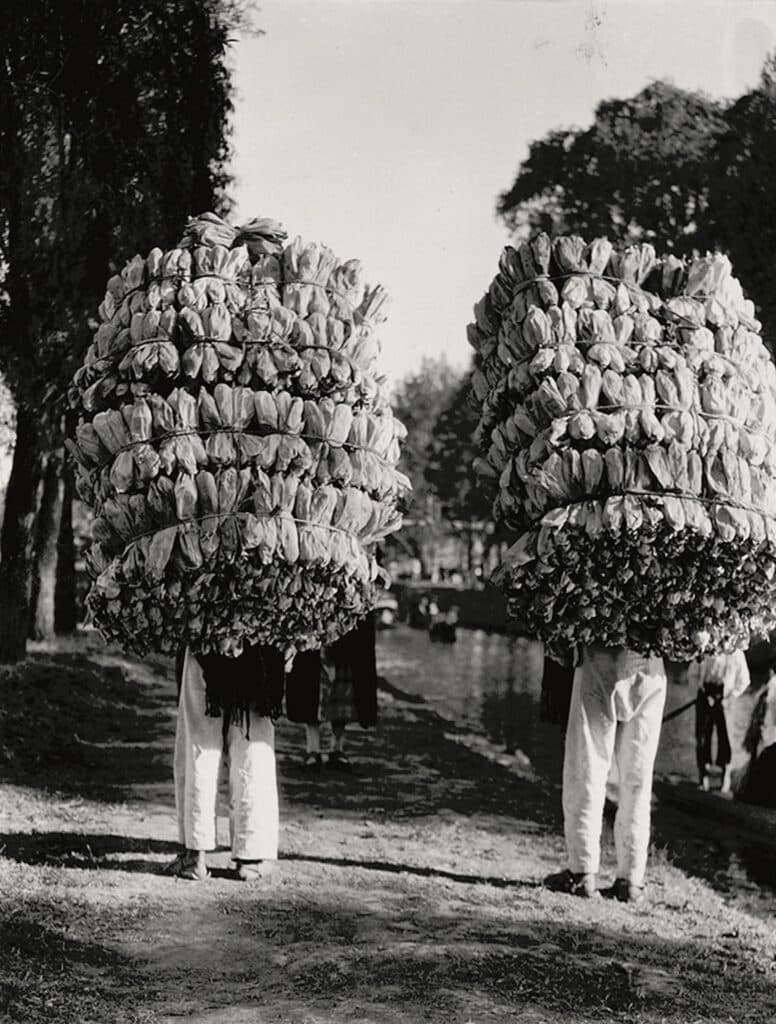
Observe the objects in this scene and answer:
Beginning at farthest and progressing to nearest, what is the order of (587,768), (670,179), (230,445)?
(670,179), (587,768), (230,445)

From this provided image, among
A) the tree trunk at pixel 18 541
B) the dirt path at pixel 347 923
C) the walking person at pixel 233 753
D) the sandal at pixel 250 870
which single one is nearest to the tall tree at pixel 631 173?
the tree trunk at pixel 18 541

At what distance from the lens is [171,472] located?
5008mm

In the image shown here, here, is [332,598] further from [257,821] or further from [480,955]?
[480,955]

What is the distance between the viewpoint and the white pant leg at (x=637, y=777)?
19.5 feet

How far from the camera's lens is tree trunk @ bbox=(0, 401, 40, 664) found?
38.9ft

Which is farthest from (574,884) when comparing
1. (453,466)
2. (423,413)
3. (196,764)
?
(423,413)

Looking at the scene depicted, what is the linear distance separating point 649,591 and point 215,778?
2362 millimetres

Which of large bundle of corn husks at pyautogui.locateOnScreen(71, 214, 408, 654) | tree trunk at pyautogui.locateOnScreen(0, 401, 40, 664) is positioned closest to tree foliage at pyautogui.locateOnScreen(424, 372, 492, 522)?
tree trunk at pyautogui.locateOnScreen(0, 401, 40, 664)

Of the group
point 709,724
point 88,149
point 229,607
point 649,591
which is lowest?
point 709,724

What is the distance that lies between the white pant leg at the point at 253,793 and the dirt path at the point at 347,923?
0.19 m

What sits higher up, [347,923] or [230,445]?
[230,445]

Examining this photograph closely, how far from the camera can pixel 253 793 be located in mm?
5852

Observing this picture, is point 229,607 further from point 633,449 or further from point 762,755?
point 762,755

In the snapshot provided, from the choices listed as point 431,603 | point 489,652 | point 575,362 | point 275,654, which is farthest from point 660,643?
point 431,603
